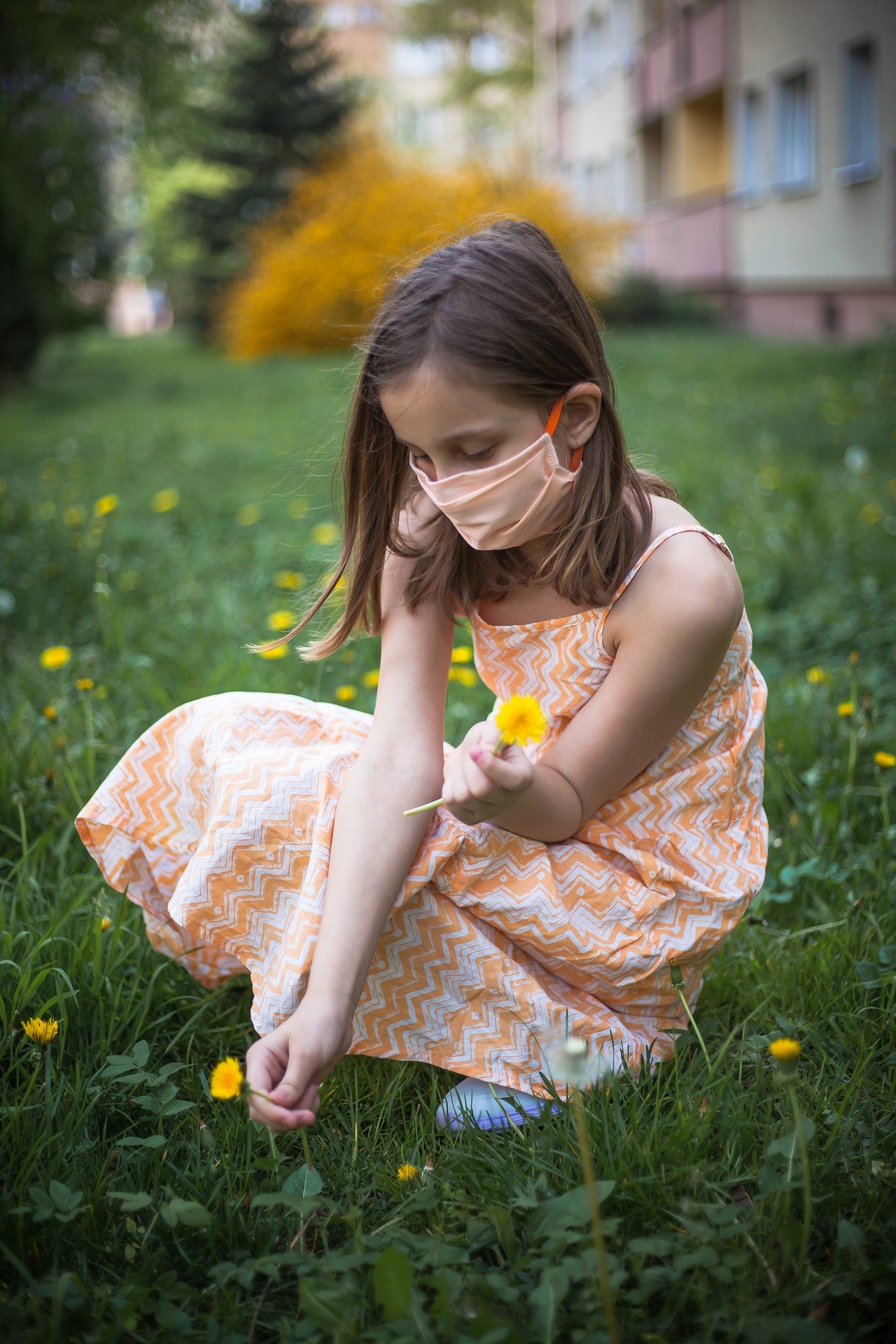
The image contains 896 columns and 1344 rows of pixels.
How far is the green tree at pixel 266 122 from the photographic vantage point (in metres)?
16.4

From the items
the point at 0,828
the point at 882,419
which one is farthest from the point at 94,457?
the point at 0,828

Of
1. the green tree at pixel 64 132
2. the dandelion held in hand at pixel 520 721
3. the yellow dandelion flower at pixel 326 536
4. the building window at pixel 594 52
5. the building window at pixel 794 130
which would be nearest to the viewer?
the dandelion held in hand at pixel 520 721

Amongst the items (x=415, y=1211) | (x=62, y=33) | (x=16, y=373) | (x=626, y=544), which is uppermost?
(x=62, y=33)

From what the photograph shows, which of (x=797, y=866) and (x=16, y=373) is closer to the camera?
(x=797, y=866)

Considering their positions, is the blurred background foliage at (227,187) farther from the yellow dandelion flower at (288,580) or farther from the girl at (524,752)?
the yellow dandelion flower at (288,580)

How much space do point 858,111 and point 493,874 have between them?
1089 centimetres

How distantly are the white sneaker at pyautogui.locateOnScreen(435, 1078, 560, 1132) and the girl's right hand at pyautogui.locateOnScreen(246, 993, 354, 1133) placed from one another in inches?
9.3

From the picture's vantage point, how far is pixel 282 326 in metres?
13.3

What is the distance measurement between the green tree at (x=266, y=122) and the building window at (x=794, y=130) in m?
7.45

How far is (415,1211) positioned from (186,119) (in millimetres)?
8793

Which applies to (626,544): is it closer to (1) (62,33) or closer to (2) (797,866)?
(2) (797,866)

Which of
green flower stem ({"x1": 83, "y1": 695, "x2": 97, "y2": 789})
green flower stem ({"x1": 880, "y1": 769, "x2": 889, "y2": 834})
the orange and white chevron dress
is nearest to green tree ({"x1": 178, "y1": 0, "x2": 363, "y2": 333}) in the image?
green flower stem ({"x1": 83, "y1": 695, "x2": 97, "y2": 789})

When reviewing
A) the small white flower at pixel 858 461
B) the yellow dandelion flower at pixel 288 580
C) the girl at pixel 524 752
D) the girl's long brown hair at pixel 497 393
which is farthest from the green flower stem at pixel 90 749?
the small white flower at pixel 858 461

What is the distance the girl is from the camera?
4.47 ft
